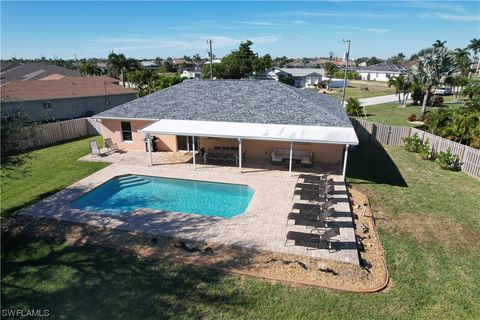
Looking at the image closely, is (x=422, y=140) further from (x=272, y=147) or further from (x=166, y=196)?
(x=166, y=196)

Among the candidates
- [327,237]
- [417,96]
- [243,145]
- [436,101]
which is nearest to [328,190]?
[327,237]

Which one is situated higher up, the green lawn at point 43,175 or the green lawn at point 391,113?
the green lawn at point 391,113

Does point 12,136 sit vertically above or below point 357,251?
above

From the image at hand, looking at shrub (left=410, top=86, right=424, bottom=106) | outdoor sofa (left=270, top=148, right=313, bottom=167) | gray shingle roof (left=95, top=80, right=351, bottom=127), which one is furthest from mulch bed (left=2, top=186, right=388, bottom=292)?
shrub (left=410, top=86, right=424, bottom=106)

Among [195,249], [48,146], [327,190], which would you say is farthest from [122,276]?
[48,146]

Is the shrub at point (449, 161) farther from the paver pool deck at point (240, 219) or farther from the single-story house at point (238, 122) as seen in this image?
the paver pool deck at point (240, 219)

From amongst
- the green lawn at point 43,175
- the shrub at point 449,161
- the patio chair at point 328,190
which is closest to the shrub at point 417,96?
the shrub at point 449,161

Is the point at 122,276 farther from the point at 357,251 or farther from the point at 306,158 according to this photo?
the point at 306,158
